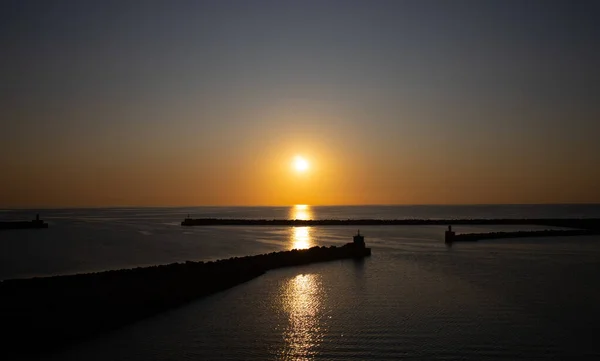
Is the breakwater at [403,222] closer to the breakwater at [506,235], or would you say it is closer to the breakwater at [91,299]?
the breakwater at [506,235]

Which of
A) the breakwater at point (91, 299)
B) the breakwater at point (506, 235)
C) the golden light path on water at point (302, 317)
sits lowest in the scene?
the golden light path on water at point (302, 317)

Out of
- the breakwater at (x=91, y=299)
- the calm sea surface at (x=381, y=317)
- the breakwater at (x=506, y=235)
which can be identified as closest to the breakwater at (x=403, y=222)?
the breakwater at (x=506, y=235)

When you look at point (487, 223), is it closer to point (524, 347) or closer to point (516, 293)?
point (516, 293)

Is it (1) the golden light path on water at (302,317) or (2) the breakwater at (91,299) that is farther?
(2) the breakwater at (91,299)

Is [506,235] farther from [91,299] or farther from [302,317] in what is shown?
[91,299]

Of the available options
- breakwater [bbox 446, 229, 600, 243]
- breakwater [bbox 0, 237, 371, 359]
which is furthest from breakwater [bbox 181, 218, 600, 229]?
breakwater [bbox 0, 237, 371, 359]

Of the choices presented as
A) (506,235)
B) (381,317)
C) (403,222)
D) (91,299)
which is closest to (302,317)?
(381,317)

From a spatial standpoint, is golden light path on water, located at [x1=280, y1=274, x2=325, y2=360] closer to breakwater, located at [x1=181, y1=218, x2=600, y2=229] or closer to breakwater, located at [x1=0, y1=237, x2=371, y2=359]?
breakwater, located at [x1=0, y1=237, x2=371, y2=359]
